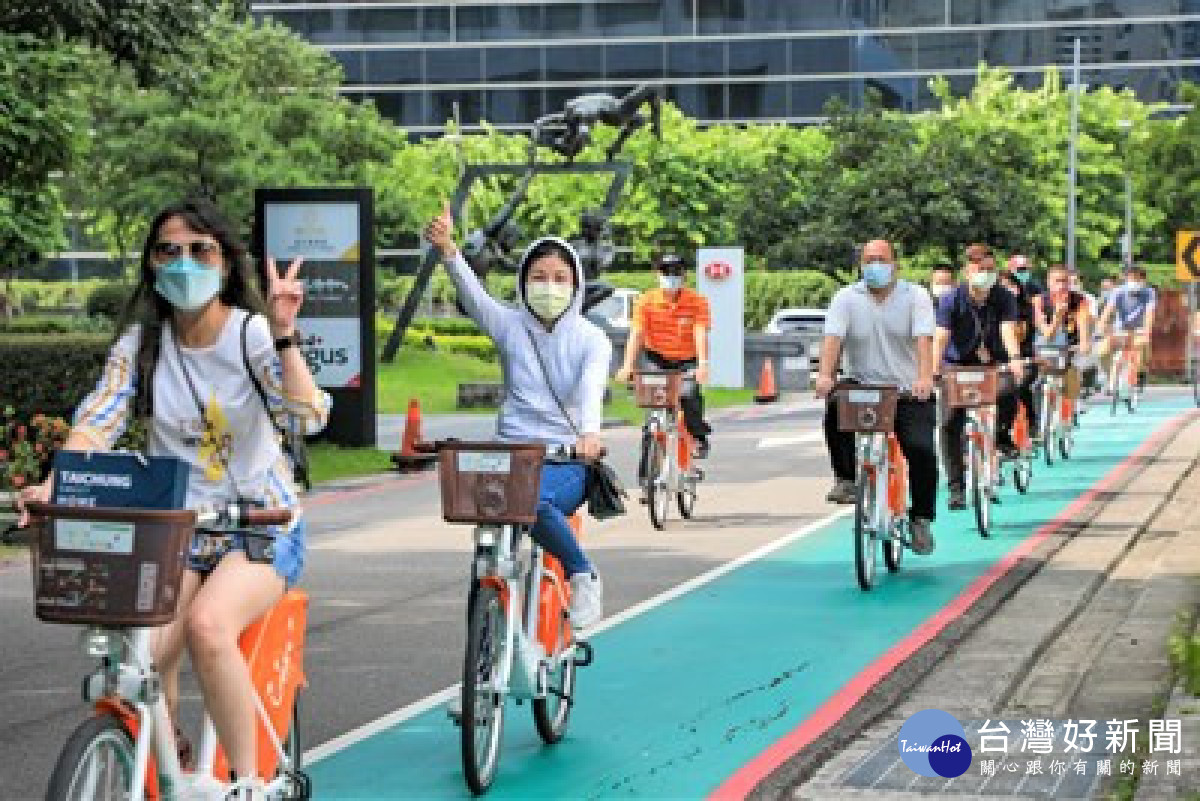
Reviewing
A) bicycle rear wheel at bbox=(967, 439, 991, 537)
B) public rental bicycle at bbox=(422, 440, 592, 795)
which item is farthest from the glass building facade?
public rental bicycle at bbox=(422, 440, 592, 795)

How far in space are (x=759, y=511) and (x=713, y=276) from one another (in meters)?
27.1

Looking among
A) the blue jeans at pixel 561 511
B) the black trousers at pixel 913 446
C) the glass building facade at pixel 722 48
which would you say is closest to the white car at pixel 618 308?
the glass building facade at pixel 722 48

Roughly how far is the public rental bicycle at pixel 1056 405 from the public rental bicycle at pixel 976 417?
16.0ft

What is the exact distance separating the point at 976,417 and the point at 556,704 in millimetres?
9096

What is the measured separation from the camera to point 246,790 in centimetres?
641

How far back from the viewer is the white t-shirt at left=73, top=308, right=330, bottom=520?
6.66 metres

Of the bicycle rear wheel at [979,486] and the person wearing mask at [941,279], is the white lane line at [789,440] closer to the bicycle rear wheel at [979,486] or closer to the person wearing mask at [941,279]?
the person wearing mask at [941,279]

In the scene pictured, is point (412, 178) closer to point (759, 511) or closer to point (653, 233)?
point (653, 233)

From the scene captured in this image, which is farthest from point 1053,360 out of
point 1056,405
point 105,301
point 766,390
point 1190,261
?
point 105,301

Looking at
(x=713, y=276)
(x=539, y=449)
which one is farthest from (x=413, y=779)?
(x=713, y=276)

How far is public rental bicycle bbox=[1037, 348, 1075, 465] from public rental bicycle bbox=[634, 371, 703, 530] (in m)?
5.09

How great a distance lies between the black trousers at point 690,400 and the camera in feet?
62.8

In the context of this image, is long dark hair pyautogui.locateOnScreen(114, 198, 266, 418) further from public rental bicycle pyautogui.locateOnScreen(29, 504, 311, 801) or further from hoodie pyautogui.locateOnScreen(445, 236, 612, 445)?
hoodie pyautogui.locateOnScreen(445, 236, 612, 445)

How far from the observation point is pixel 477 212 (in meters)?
75.5
